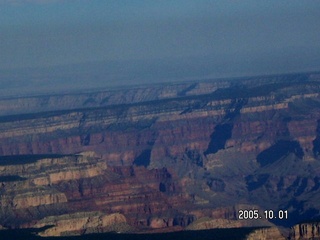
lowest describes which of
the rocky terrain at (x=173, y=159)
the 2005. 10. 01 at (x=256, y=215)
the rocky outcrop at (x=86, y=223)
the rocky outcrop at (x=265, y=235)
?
the rocky outcrop at (x=265, y=235)

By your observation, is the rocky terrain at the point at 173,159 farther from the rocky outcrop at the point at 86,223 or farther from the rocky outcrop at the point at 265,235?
the rocky outcrop at the point at 265,235

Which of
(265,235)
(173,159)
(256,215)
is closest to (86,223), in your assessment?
(256,215)

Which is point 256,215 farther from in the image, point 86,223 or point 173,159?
point 173,159

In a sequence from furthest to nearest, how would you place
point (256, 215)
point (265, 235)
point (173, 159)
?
point (173, 159) < point (256, 215) < point (265, 235)

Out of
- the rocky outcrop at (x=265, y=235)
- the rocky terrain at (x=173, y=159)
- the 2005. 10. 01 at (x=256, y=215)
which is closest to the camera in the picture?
the rocky outcrop at (x=265, y=235)

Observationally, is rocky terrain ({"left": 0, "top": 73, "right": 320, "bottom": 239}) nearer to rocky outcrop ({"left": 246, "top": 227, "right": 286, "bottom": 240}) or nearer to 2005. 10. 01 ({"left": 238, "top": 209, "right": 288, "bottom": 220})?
2005. 10. 01 ({"left": 238, "top": 209, "right": 288, "bottom": 220})

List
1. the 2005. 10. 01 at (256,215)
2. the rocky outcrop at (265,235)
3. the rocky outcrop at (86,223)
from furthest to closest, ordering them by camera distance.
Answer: the 2005. 10. 01 at (256,215) → the rocky outcrop at (86,223) → the rocky outcrop at (265,235)

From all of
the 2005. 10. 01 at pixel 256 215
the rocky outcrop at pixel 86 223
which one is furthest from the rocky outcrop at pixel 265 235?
the 2005. 10. 01 at pixel 256 215

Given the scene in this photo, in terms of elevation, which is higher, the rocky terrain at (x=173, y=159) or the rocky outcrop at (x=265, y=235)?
the rocky terrain at (x=173, y=159)
